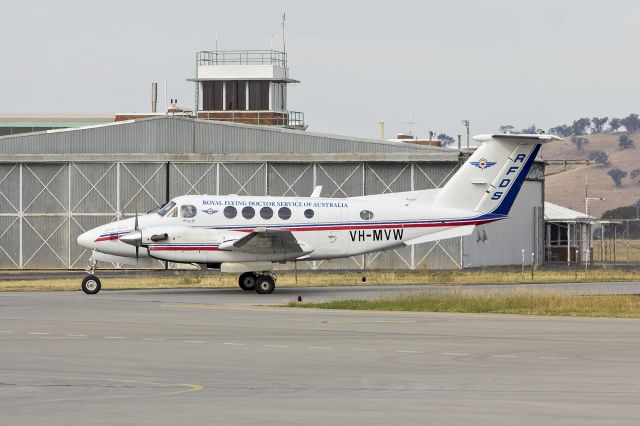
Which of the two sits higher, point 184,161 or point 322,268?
point 184,161

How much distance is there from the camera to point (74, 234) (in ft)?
197

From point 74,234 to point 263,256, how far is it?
2188 cm

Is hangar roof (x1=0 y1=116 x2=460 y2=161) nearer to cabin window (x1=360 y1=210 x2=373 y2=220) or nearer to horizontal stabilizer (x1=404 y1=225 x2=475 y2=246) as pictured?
horizontal stabilizer (x1=404 y1=225 x2=475 y2=246)

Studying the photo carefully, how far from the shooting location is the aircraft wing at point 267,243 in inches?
1559

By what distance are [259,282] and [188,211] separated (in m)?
3.34

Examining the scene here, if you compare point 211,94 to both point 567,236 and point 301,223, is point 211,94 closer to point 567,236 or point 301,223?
point 567,236

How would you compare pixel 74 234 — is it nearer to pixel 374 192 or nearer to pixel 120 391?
pixel 374 192

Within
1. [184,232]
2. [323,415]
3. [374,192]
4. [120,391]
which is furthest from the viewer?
[374,192]

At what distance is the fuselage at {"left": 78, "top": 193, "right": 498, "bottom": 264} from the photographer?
40.2 meters

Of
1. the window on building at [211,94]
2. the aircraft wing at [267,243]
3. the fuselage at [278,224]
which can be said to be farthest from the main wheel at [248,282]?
the window on building at [211,94]

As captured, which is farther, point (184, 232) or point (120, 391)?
point (184, 232)

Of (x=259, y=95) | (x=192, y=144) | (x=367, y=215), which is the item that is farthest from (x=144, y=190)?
(x=367, y=215)

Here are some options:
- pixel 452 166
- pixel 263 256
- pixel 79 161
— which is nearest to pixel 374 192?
pixel 452 166

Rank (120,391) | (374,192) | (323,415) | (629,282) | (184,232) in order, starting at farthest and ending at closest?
(374,192), (629,282), (184,232), (120,391), (323,415)
